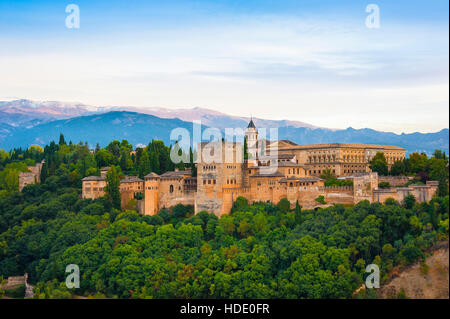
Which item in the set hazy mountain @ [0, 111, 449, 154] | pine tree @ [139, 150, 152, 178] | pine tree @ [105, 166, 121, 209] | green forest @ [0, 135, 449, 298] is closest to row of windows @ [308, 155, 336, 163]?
green forest @ [0, 135, 449, 298]

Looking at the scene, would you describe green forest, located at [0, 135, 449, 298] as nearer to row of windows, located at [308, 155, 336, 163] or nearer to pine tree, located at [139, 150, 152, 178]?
pine tree, located at [139, 150, 152, 178]

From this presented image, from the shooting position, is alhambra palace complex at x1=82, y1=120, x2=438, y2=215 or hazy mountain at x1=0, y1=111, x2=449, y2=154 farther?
hazy mountain at x1=0, y1=111, x2=449, y2=154

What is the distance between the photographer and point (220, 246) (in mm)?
45656

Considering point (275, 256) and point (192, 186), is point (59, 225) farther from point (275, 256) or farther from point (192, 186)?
point (275, 256)

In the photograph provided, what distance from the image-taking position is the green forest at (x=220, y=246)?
39469 mm

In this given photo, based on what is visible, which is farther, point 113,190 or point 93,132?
point 93,132

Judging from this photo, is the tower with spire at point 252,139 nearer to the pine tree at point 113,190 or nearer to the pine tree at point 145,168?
the pine tree at point 145,168

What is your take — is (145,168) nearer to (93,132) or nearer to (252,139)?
(252,139)

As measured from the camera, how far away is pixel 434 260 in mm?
38312

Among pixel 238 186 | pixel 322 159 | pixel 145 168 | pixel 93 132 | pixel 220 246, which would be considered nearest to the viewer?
pixel 220 246

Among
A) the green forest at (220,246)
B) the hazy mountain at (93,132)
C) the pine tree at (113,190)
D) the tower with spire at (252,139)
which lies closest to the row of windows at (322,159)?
the tower with spire at (252,139)

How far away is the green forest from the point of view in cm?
3947

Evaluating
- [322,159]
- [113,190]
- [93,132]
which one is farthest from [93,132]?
[113,190]

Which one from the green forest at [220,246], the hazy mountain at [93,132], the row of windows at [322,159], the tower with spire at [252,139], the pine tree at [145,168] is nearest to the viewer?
the green forest at [220,246]
